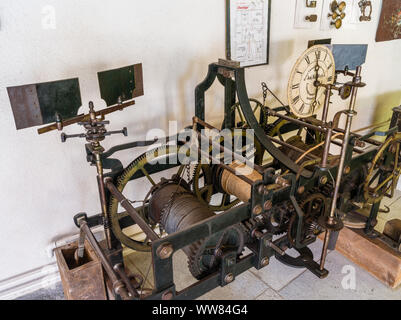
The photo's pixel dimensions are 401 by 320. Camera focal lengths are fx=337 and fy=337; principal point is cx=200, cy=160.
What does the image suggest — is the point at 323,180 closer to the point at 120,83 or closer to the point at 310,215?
the point at 310,215

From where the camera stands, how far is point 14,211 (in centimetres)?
198

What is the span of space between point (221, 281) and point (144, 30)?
1514 millimetres

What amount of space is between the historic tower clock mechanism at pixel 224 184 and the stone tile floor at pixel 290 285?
177 mm

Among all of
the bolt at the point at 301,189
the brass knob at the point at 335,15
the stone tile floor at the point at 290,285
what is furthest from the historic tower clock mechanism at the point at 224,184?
the brass knob at the point at 335,15

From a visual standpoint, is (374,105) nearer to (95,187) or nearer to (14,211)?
(95,187)

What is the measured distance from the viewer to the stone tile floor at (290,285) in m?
2.18

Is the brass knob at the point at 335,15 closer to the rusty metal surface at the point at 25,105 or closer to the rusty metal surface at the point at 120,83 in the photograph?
the rusty metal surface at the point at 120,83

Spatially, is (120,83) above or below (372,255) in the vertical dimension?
above

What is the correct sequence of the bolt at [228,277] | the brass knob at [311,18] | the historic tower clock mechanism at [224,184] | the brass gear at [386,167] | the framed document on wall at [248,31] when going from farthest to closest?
1. the brass knob at [311,18]
2. the framed document on wall at [248,31]
3. the brass gear at [386,167]
4. the bolt at [228,277]
5. the historic tower clock mechanism at [224,184]

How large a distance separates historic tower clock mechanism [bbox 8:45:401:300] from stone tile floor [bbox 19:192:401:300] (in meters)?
0.18

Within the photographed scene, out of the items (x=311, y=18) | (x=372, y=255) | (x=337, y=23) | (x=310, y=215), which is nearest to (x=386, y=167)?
(x=372, y=255)

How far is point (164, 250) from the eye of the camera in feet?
4.13

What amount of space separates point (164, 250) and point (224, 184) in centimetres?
89

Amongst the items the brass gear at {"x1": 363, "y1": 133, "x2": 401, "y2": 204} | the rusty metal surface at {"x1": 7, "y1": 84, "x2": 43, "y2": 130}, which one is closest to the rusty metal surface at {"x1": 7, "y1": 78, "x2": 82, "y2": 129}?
the rusty metal surface at {"x1": 7, "y1": 84, "x2": 43, "y2": 130}
